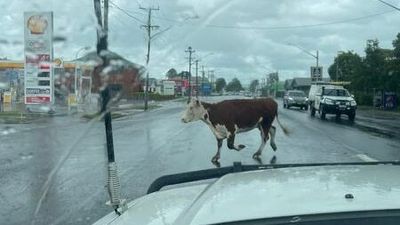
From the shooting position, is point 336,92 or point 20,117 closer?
point 20,117

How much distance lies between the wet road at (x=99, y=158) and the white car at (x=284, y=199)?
424cm

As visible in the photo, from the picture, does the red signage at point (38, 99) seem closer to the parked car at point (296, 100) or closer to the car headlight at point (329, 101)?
the car headlight at point (329, 101)

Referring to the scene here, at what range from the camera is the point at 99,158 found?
14797mm

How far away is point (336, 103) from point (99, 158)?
23.8 m

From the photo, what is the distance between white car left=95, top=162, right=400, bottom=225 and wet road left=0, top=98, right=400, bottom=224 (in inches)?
167

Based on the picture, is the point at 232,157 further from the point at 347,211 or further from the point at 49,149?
the point at 347,211

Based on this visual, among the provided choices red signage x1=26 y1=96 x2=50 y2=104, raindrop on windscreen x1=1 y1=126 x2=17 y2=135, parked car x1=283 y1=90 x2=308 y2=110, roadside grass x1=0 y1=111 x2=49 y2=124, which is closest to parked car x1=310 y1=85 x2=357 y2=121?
parked car x1=283 y1=90 x2=308 y2=110

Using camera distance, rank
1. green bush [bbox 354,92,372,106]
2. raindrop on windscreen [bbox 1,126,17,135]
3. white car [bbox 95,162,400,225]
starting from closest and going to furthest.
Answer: white car [bbox 95,162,400,225] → raindrop on windscreen [bbox 1,126,17,135] → green bush [bbox 354,92,372,106]

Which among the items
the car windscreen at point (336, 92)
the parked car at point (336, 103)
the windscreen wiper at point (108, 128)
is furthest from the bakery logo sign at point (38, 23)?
the car windscreen at point (336, 92)

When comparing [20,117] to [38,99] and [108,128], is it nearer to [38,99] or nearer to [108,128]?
[38,99]

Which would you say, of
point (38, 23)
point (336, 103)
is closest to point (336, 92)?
point (336, 103)

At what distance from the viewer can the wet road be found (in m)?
8.77

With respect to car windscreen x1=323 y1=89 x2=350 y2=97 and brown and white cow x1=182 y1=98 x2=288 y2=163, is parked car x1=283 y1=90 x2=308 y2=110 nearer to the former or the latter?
car windscreen x1=323 y1=89 x2=350 y2=97

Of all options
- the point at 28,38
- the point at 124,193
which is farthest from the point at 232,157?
the point at 28,38
